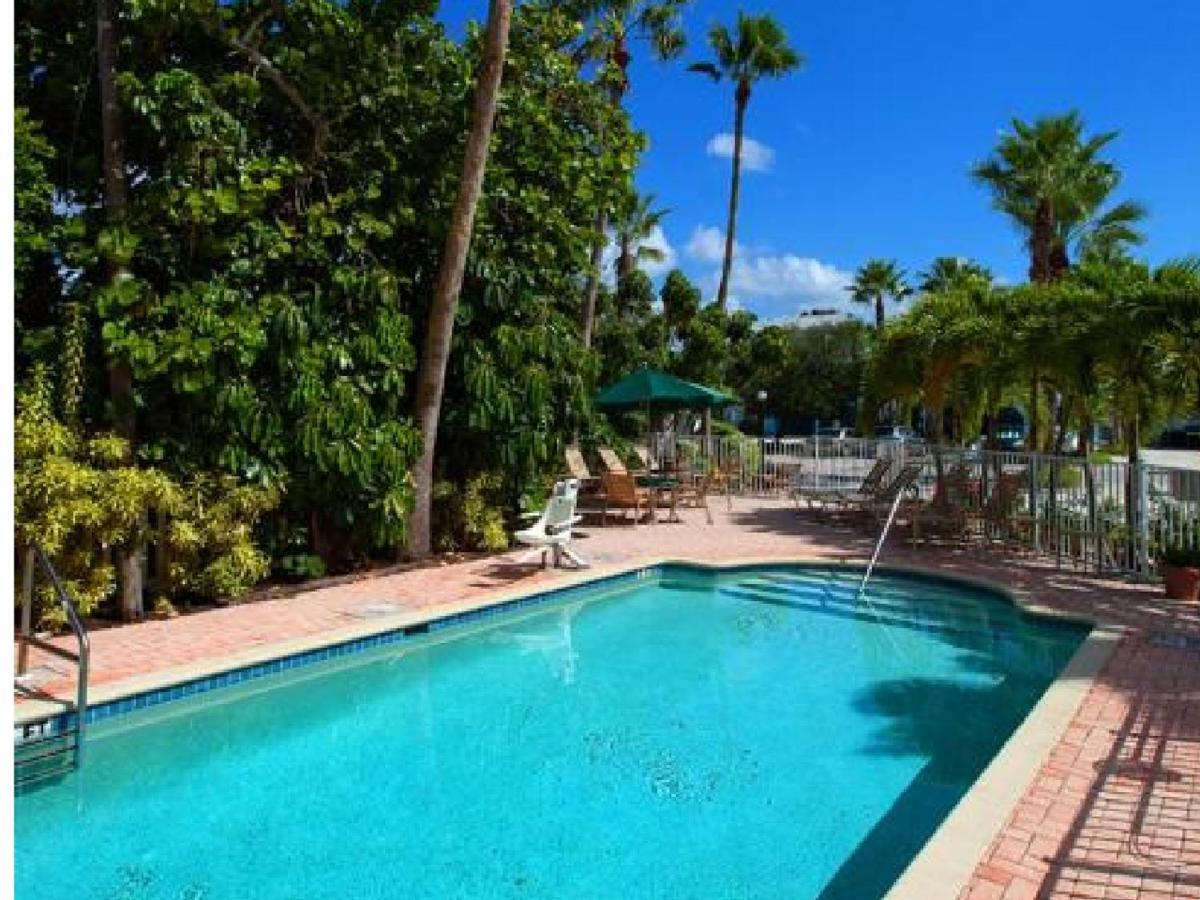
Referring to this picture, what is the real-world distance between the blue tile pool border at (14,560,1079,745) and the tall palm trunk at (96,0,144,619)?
201 cm

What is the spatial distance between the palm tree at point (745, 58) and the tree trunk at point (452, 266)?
21893 millimetres

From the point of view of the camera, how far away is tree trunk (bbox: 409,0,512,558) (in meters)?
11.0

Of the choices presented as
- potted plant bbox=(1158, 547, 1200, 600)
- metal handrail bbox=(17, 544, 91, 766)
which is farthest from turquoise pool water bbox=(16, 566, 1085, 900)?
potted plant bbox=(1158, 547, 1200, 600)

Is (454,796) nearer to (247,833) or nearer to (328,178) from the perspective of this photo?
(247,833)

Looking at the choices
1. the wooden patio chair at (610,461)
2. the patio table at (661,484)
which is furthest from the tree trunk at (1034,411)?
the wooden patio chair at (610,461)

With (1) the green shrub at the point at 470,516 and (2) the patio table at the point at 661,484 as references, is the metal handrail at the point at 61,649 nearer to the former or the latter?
(1) the green shrub at the point at 470,516

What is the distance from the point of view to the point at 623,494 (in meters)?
15.6

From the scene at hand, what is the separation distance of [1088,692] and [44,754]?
22.2 ft

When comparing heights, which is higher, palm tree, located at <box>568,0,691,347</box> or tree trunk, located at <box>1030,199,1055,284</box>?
palm tree, located at <box>568,0,691,347</box>

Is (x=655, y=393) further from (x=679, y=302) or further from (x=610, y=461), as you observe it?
(x=679, y=302)

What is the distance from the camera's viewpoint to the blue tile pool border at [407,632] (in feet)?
22.1

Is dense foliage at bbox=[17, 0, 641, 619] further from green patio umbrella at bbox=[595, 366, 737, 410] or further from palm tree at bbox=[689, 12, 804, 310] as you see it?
palm tree at bbox=[689, 12, 804, 310]

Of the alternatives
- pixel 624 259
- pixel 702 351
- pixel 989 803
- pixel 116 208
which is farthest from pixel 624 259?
pixel 989 803

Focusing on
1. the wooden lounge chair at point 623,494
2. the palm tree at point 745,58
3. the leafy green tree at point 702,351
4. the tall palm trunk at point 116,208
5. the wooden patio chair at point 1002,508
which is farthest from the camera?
the palm tree at point 745,58
